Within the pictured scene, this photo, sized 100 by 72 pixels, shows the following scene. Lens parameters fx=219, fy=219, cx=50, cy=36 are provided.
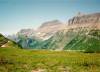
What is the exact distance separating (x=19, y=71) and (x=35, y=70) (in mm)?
4470

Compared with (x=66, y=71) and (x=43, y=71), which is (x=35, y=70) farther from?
(x=66, y=71)

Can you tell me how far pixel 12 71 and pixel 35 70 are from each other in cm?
549

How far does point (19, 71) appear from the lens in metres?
42.5

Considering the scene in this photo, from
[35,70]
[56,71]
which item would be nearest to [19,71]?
[35,70]

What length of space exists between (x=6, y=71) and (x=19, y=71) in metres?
2.47

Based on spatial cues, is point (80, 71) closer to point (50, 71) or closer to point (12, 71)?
point (50, 71)

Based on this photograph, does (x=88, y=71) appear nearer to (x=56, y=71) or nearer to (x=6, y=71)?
(x=56, y=71)

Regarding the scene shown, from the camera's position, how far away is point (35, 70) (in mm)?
45906

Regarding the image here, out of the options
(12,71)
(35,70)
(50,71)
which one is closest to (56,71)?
(50,71)

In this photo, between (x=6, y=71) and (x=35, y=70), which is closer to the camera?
(x=6, y=71)

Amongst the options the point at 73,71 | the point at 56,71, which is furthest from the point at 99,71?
the point at 56,71

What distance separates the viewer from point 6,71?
1655 inches

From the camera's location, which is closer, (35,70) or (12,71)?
(12,71)

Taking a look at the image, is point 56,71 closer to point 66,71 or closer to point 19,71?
point 66,71
